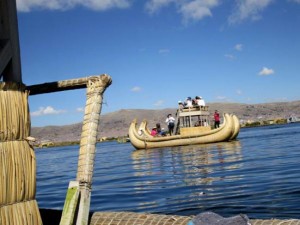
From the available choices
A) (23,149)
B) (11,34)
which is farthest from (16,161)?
(11,34)

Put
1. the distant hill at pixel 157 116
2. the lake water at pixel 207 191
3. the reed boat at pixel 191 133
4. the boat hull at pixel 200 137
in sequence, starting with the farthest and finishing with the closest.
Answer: the distant hill at pixel 157 116 → the reed boat at pixel 191 133 → the boat hull at pixel 200 137 → the lake water at pixel 207 191

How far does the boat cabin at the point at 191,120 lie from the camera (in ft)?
98.6

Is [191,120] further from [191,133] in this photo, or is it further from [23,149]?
[23,149]

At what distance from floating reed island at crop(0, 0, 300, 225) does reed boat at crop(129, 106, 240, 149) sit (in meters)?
25.4

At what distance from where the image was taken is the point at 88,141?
3879mm

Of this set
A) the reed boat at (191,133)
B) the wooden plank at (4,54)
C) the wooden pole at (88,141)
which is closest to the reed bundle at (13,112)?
the wooden plank at (4,54)

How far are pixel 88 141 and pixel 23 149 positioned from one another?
2.00ft

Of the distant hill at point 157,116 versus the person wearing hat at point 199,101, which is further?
the distant hill at point 157,116

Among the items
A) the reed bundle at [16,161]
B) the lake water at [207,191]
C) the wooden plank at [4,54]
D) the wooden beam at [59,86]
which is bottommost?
the lake water at [207,191]

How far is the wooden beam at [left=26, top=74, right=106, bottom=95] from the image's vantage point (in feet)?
13.1

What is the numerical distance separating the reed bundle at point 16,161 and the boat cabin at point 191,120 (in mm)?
26449

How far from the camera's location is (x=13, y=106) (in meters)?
3.49

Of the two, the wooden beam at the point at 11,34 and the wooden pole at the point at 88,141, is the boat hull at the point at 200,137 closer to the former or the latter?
the wooden pole at the point at 88,141

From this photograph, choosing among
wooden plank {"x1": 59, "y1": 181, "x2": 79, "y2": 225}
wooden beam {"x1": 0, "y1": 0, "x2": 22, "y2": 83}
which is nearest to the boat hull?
wooden plank {"x1": 59, "y1": 181, "x2": 79, "y2": 225}
